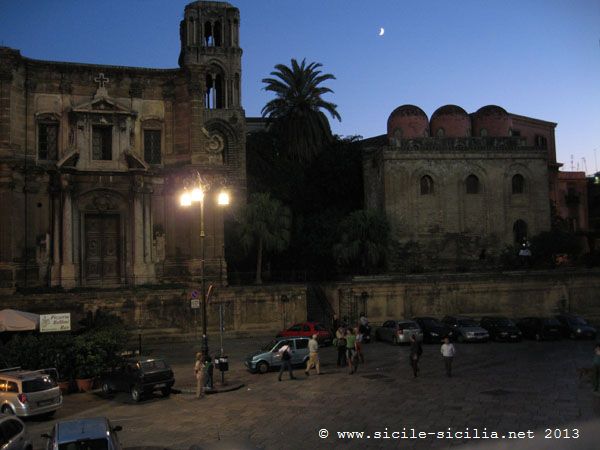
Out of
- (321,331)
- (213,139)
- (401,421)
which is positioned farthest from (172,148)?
(401,421)

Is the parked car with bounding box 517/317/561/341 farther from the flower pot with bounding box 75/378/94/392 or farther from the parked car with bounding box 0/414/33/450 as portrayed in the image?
the parked car with bounding box 0/414/33/450

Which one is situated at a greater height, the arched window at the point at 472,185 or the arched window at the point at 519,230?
the arched window at the point at 472,185

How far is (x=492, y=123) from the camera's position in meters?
52.2

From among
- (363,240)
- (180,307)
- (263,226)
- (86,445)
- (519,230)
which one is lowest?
(86,445)

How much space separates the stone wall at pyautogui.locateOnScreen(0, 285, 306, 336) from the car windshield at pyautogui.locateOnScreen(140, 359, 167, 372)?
11333mm

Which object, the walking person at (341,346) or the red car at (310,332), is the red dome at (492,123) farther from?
the walking person at (341,346)

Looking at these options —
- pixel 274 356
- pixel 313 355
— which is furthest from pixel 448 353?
pixel 274 356

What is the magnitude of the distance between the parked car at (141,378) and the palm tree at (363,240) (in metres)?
21.1

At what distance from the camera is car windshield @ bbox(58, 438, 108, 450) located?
984 cm

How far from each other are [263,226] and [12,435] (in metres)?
28.4

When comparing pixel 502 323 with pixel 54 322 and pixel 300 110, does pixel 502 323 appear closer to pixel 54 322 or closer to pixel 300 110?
pixel 54 322

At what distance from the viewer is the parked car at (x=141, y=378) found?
1869cm

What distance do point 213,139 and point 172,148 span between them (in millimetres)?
4907

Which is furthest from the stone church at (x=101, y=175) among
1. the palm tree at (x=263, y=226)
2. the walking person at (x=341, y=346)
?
the walking person at (x=341, y=346)
